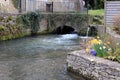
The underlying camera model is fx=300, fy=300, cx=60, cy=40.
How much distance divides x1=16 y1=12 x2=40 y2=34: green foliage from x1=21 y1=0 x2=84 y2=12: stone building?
444 centimetres

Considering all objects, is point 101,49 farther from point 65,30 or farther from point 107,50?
point 65,30

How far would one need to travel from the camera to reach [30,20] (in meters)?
27.7

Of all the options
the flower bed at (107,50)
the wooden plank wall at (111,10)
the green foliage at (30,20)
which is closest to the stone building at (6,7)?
the green foliage at (30,20)

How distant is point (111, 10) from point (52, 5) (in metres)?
16.7

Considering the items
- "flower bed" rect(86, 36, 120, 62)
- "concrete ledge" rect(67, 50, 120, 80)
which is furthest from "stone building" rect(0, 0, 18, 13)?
"flower bed" rect(86, 36, 120, 62)

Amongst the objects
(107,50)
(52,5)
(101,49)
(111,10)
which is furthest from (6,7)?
(107,50)

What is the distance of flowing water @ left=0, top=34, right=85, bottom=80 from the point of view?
12812mm

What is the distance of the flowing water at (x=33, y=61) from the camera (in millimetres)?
12812

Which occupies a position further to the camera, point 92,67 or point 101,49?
point 101,49

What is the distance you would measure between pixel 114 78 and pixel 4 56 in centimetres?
844

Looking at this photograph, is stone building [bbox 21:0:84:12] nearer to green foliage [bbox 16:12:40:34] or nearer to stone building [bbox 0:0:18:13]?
stone building [bbox 0:0:18:13]

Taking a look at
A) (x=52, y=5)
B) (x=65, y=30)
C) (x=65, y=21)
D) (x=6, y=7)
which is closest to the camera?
(x=6, y=7)

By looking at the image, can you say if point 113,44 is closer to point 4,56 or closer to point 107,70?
point 107,70

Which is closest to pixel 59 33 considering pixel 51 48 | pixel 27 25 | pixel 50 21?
pixel 50 21
